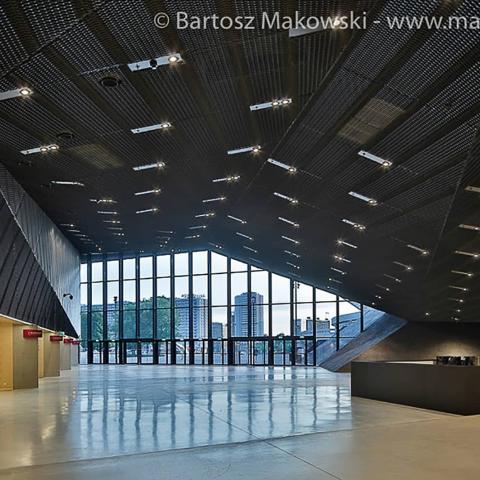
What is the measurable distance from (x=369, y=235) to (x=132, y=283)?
32.8 metres

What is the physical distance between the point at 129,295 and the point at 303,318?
50.4ft

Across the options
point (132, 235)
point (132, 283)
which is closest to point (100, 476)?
point (132, 235)

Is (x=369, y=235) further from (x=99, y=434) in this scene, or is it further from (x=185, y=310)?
(x=185, y=310)

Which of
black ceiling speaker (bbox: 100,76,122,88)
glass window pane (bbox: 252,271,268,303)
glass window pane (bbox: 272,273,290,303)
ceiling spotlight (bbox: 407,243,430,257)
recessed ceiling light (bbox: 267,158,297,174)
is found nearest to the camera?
black ceiling speaker (bbox: 100,76,122,88)

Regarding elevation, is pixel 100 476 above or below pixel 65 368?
above

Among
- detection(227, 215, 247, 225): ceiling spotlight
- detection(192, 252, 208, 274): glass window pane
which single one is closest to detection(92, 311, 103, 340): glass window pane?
detection(192, 252, 208, 274): glass window pane

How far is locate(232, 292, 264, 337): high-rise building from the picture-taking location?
4491 centimetres

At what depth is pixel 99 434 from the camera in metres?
10.3

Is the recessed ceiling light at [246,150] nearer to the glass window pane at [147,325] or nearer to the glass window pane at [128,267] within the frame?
the glass window pane at [147,325]

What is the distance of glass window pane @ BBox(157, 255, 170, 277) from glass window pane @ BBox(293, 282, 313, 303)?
1123cm

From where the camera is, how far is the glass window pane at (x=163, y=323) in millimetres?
47781

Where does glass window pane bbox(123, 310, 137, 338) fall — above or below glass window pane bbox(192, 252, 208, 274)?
below

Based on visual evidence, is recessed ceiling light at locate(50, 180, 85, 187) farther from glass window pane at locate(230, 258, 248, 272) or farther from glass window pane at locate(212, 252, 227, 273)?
glass window pane at locate(212, 252, 227, 273)

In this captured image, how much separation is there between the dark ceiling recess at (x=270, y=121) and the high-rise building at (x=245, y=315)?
22.5 meters
